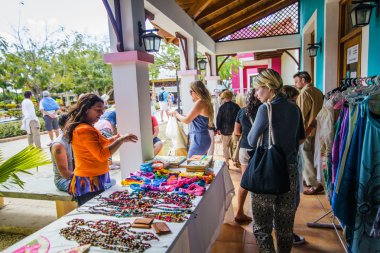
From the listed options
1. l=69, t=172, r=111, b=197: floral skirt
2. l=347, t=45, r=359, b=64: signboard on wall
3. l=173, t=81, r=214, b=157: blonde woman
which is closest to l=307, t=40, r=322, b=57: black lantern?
l=347, t=45, r=359, b=64: signboard on wall

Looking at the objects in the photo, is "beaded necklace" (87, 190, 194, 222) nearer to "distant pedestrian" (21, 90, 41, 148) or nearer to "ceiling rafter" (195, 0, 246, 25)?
"ceiling rafter" (195, 0, 246, 25)

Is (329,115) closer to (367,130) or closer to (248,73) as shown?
(367,130)

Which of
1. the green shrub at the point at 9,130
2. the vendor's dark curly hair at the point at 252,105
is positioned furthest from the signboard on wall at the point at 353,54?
the green shrub at the point at 9,130

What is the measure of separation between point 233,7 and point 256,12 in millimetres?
1276

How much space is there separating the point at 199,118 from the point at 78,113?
4.66ft

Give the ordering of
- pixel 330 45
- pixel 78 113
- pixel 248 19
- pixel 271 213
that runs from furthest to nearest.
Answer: pixel 248 19 → pixel 330 45 → pixel 78 113 → pixel 271 213

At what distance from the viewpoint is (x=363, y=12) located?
2898 mm

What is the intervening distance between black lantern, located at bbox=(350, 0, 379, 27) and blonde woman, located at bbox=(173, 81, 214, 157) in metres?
1.82

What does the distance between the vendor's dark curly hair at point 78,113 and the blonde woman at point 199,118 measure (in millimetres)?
1194

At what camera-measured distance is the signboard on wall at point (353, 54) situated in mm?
3749

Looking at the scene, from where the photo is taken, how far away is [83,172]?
1981 mm

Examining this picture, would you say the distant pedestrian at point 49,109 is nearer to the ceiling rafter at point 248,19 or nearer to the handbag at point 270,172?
the ceiling rafter at point 248,19

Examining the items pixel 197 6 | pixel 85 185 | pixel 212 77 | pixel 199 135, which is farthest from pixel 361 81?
pixel 212 77

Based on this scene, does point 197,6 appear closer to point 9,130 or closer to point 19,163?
point 19,163
